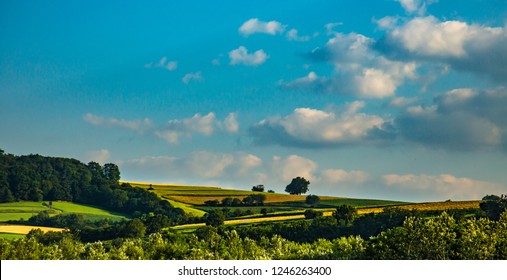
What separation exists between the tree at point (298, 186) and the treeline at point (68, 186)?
75.0 feet

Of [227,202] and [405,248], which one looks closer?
[405,248]

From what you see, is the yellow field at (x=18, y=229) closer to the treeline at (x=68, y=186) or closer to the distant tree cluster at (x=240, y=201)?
the treeline at (x=68, y=186)

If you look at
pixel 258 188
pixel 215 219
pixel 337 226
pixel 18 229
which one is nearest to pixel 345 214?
pixel 337 226

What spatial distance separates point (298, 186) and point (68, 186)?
37050 mm

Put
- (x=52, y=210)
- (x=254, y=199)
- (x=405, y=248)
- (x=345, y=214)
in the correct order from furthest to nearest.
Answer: (x=254, y=199) < (x=52, y=210) < (x=345, y=214) < (x=405, y=248)

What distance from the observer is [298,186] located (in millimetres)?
119938

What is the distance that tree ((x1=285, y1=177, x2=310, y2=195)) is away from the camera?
119 metres

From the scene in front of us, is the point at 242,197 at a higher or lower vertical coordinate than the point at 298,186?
lower

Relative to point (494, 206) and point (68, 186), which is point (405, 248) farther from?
point (68, 186)
